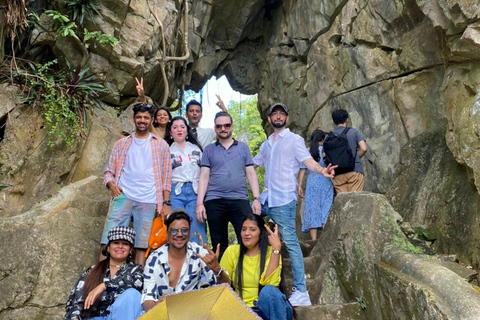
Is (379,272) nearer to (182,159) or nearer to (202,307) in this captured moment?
(202,307)

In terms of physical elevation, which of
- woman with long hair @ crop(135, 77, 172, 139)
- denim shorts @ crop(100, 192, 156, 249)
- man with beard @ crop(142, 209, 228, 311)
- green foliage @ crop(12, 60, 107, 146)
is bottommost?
man with beard @ crop(142, 209, 228, 311)

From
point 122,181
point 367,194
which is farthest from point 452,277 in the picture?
point 122,181

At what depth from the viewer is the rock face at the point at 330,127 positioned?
13.3 ft

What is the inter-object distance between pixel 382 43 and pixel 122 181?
19.7 ft

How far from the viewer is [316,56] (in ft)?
35.9

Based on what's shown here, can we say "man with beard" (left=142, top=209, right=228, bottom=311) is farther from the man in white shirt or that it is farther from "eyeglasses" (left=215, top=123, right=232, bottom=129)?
the man in white shirt

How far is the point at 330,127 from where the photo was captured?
1019cm

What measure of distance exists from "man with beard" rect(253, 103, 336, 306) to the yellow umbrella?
1.16 m

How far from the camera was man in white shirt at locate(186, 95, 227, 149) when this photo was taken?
509 centimetres

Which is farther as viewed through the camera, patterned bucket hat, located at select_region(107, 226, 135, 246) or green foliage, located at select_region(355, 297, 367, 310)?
green foliage, located at select_region(355, 297, 367, 310)

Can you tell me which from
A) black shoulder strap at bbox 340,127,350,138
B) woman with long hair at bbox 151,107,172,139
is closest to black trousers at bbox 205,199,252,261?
woman with long hair at bbox 151,107,172,139

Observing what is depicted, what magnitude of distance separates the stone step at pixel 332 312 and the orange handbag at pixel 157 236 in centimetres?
129

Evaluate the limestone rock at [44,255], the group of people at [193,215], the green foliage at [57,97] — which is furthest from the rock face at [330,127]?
the group of people at [193,215]

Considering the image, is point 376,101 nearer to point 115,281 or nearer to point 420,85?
point 420,85
